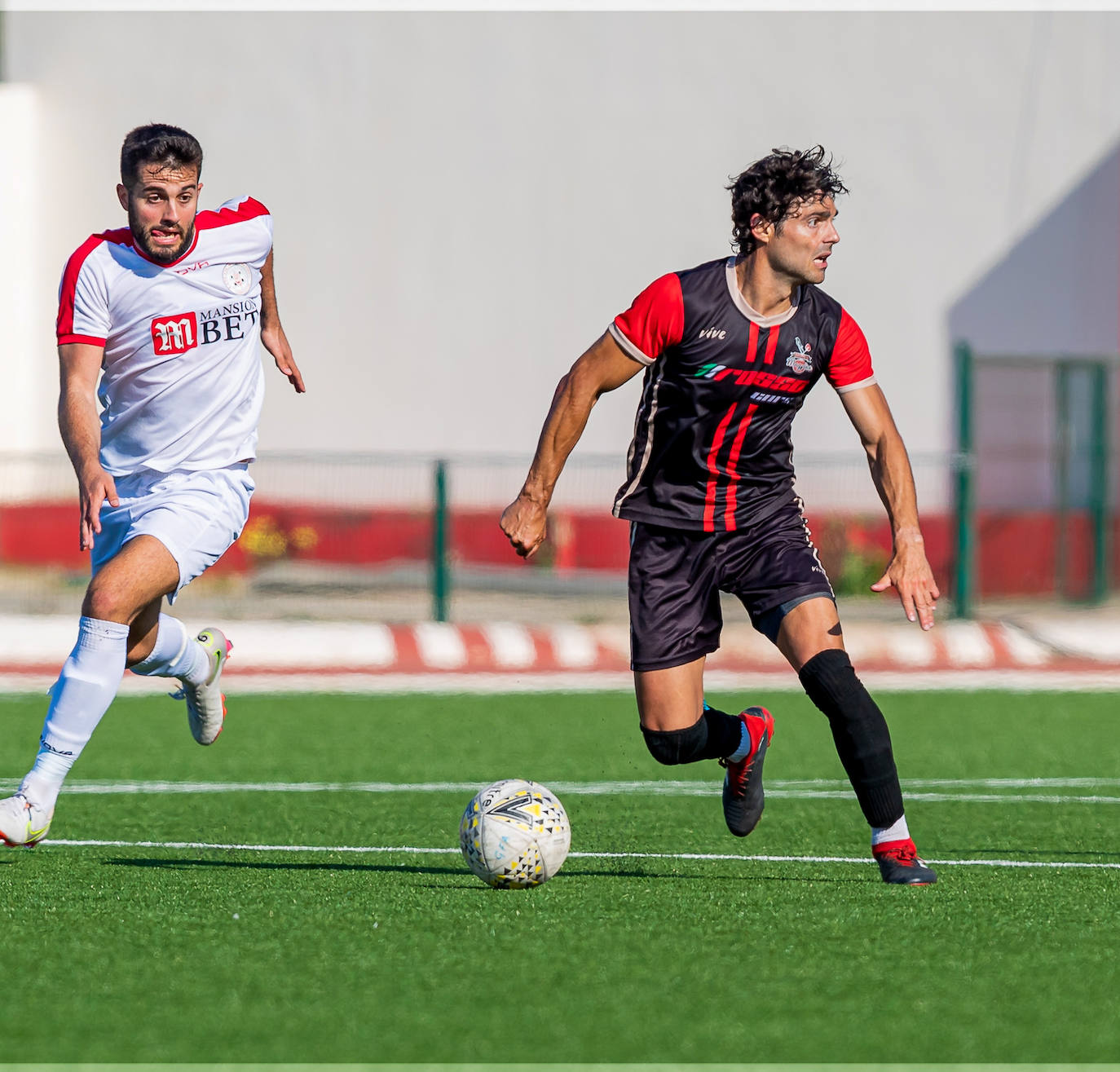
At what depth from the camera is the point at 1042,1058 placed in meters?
4.30

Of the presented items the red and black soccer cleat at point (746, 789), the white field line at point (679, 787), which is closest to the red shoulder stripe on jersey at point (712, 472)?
the red and black soccer cleat at point (746, 789)

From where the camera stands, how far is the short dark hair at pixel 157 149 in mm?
7062

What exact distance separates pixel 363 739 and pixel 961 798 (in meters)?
3.87

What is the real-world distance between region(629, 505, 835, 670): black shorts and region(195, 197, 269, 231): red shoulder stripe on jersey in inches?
77.9

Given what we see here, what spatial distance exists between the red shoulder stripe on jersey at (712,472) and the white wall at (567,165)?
16459 mm

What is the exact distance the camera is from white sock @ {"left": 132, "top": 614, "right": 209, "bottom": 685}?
7.83 metres

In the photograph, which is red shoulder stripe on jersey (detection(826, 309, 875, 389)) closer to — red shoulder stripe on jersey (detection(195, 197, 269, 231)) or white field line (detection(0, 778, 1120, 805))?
red shoulder stripe on jersey (detection(195, 197, 269, 231))

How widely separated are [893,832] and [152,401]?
3119 millimetres

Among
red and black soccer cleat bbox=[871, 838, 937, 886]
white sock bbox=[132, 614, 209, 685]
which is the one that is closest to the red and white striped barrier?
white sock bbox=[132, 614, 209, 685]

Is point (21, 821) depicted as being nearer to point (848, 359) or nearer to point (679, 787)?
point (848, 359)

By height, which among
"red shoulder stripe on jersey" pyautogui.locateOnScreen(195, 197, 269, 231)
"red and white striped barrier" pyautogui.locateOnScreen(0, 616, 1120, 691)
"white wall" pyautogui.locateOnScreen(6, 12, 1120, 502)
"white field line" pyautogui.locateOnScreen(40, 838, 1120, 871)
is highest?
"white wall" pyautogui.locateOnScreen(6, 12, 1120, 502)

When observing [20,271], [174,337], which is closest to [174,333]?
[174,337]

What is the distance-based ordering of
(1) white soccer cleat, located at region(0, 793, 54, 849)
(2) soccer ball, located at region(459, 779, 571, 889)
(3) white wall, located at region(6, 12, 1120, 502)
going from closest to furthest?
(2) soccer ball, located at region(459, 779, 571, 889) → (1) white soccer cleat, located at region(0, 793, 54, 849) → (3) white wall, located at region(6, 12, 1120, 502)

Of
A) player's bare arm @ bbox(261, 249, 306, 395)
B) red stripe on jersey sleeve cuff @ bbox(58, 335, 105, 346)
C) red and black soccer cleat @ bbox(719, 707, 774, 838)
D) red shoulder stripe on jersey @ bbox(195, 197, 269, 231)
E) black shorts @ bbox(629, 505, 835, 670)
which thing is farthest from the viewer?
player's bare arm @ bbox(261, 249, 306, 395)
